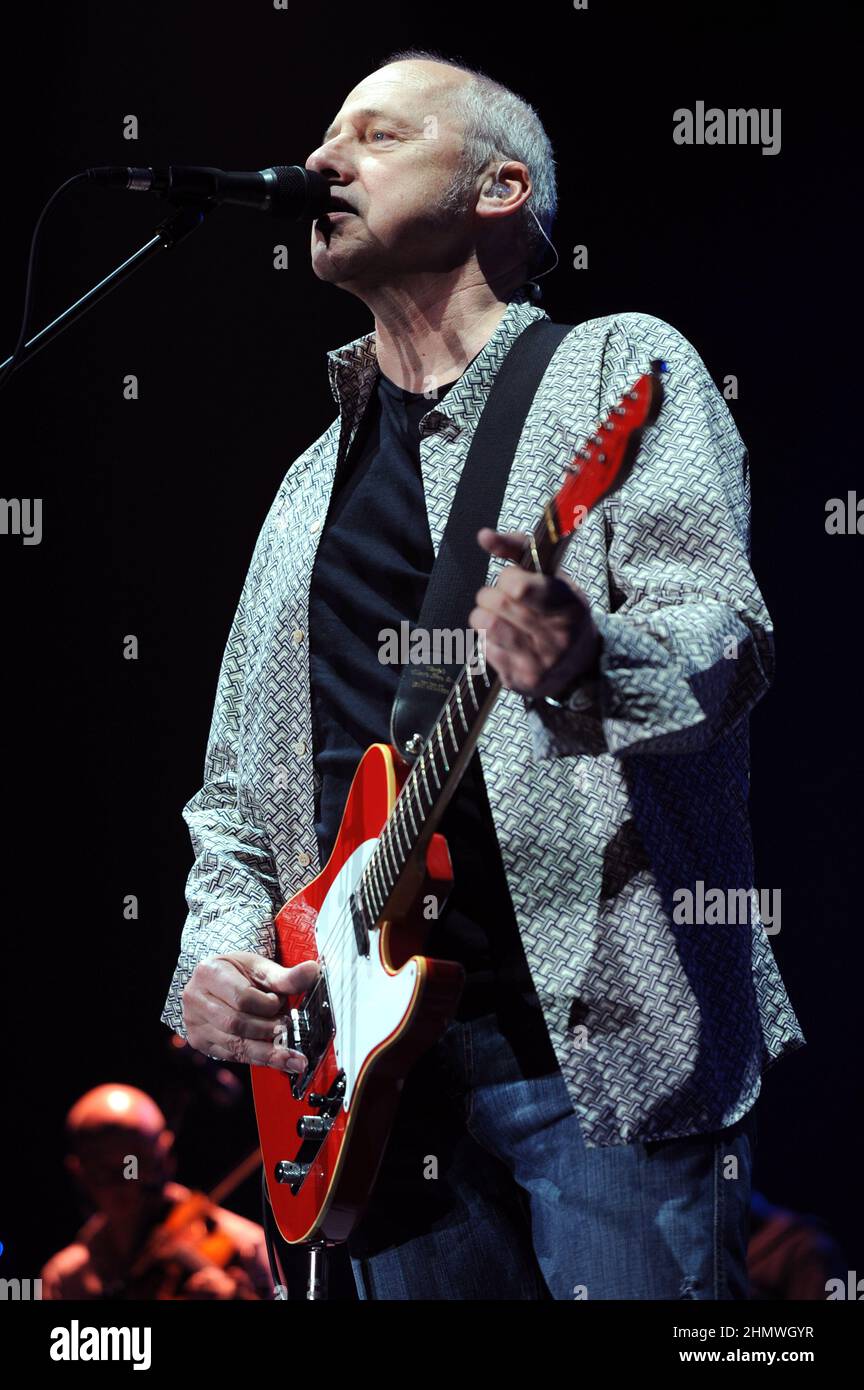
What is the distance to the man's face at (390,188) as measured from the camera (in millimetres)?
2188

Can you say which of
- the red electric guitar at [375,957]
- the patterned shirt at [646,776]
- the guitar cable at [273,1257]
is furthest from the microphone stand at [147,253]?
the guitar cable at [273,1257]

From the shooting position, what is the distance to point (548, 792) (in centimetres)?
171

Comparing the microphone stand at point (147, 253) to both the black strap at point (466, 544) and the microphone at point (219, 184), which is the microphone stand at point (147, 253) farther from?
the black strap at point (466, 544)

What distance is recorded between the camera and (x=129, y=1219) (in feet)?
11.1

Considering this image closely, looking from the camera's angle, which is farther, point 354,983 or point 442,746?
point 354,983

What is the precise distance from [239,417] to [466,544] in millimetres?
1513

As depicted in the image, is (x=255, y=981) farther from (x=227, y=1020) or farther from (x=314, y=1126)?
(x=314, y=1126)

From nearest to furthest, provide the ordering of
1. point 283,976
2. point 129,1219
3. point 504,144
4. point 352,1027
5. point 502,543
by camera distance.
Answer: point 502,543 < point 352,1027 < point 283,976 < point 504,144 < point 129,1219

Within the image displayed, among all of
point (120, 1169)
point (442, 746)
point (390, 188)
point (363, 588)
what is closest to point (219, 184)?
point (390, 188)

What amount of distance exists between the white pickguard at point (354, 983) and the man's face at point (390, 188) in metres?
0.95

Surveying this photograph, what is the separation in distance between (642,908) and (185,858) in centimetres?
184

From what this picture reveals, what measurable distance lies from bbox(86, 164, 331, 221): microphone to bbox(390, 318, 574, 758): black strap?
1.46ft

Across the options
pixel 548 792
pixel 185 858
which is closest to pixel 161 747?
pixel 185 858

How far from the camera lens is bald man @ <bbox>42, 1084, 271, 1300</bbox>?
332cm
